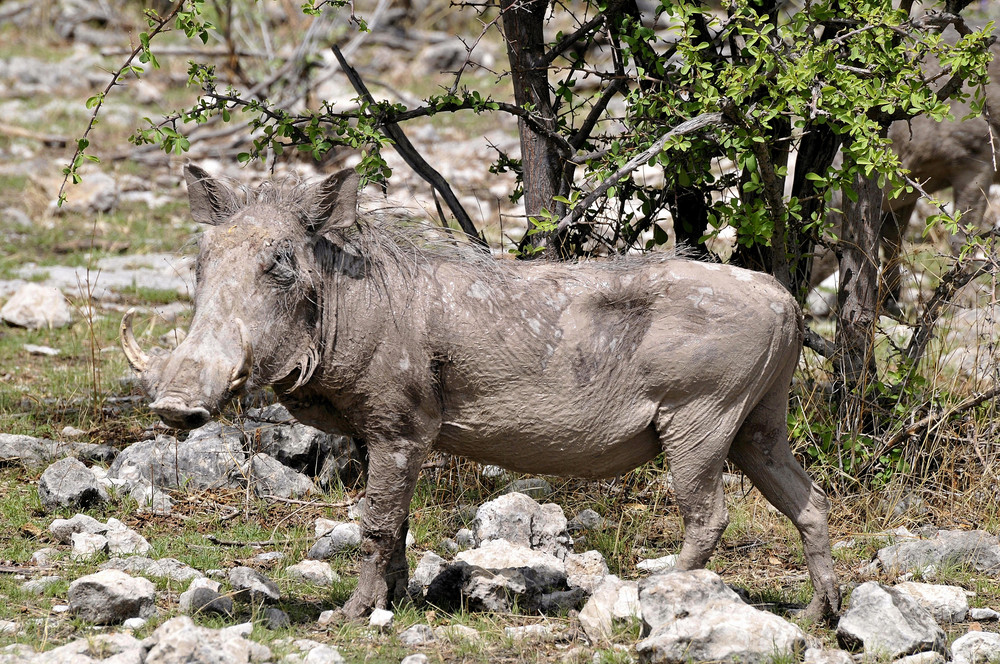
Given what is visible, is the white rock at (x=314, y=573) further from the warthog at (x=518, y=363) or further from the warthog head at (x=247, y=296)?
the warthog head at (x=247, y=296)

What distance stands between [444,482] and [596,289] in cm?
178

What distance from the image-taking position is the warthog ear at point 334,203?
422 cm

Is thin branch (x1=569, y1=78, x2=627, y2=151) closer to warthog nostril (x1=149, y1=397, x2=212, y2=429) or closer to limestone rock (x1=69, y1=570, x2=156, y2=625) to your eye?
warthog nostril (x1=149, y1=397, x2=212, y2=429)

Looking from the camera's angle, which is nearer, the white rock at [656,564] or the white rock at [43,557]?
the white rock at [43,557]

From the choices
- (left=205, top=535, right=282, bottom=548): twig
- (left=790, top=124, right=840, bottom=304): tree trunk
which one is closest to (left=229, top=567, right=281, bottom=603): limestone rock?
(left=205, top=535, right=282, bottom=548): twig

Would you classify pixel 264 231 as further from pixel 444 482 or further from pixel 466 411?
pixel 444 482

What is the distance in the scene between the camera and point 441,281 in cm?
446

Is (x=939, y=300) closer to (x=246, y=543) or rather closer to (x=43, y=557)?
(x=246, y=543)

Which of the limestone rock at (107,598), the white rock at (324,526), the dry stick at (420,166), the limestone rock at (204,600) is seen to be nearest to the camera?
the limestone rock at (107,598)

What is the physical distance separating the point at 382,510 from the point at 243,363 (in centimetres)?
89

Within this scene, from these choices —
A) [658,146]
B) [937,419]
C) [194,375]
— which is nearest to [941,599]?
[937,419]

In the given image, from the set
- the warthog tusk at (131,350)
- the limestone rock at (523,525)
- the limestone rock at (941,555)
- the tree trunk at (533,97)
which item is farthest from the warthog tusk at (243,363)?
the limestone rock at (941,555)

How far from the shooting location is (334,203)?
426 cm

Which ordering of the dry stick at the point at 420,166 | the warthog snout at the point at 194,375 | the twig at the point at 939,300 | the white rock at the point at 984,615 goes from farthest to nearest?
the dry stick at the point at 420,166, the twig at the point at 939,300, the white rock at the point at 984,615, the warthog snout at the point at 194,375
